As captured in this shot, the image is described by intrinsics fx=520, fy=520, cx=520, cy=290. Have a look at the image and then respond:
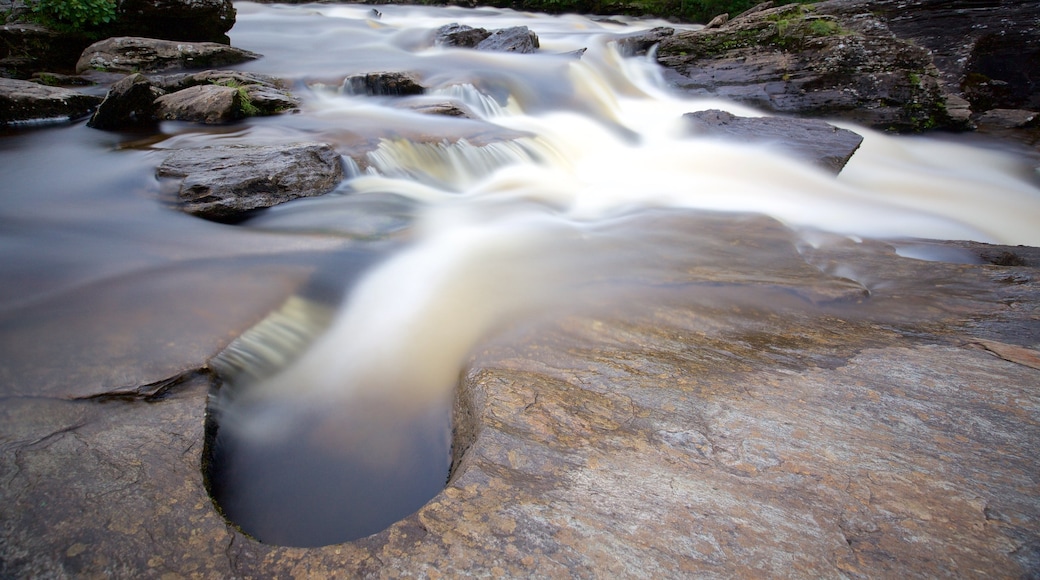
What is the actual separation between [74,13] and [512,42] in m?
7.79

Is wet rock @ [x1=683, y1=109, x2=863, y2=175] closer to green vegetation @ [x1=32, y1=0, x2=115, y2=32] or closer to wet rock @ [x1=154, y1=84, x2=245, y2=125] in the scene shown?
wet rock @ [x1=154, y1=84, x2=245, y2=125]

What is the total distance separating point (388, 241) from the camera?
15.0ft

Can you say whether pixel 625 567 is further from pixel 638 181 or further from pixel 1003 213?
pixel 1003 213

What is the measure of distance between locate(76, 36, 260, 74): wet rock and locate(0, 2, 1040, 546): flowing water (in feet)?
3.49

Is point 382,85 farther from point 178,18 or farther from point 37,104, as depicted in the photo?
point 178,18

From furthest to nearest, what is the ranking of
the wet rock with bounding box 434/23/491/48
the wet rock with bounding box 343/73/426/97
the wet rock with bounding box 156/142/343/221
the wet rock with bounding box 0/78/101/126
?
the wet rock with bounding box 434/23/491/48 → the wet rock with bounding box 343/73/426/97 → the wet rock with bounding box 0/78/101/126 → the wet rock with bounding box 156/142/343/221

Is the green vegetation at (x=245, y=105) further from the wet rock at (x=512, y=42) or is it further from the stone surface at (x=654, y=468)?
the stone surface at (x=654, y=468)

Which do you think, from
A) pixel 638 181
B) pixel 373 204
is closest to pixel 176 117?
pixel 373 204

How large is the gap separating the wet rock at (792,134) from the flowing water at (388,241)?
24 centimetres

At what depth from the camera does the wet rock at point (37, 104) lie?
664 centimetres

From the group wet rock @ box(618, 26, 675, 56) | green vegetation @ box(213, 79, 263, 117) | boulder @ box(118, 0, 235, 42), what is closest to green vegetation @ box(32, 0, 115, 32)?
boulder @ box(118, 0, 235, 42)

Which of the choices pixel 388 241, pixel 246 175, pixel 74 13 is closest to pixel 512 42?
pixel 74 13

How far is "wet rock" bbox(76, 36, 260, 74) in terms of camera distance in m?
8.81

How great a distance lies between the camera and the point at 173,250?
12.9ft
